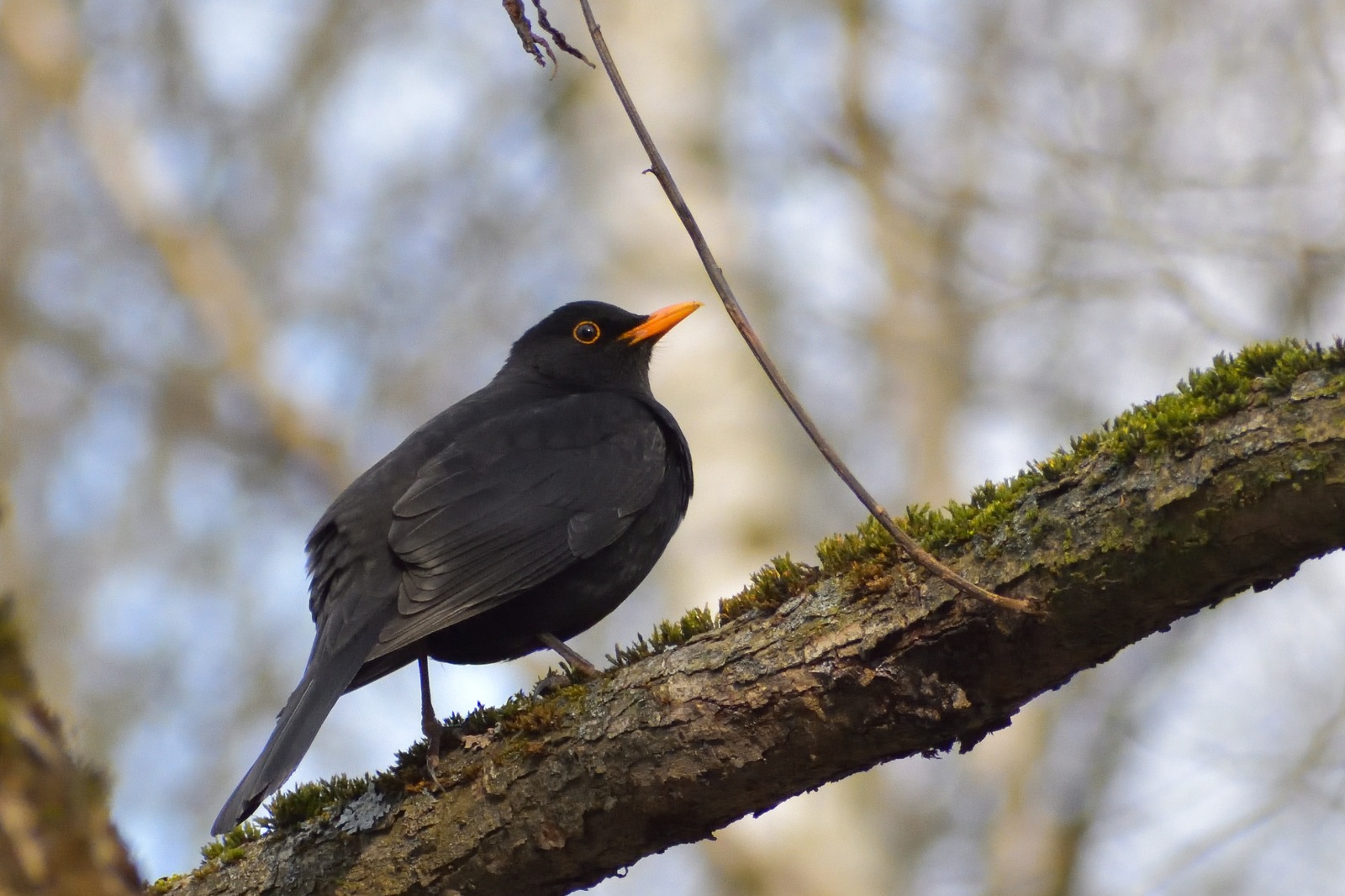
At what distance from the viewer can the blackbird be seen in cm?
424

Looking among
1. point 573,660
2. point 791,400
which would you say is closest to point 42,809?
A: point 791,400

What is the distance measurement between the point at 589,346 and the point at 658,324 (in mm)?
379

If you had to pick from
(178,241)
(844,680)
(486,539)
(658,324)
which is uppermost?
(178,241)

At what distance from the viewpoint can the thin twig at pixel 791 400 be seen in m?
2.91

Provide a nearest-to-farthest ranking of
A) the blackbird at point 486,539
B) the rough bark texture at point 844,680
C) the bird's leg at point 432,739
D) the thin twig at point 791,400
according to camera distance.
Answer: the rough bark texture at point 844,680 → the thin twig at point 791,400 → the bird's leg at point 432,739 → the blackbird at point 486,539

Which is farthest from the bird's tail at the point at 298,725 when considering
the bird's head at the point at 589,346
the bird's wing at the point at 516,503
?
the bird's head at the point at 589,346

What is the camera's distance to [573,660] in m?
4.19

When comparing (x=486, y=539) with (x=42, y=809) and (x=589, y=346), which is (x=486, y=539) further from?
(x=42, y=809)

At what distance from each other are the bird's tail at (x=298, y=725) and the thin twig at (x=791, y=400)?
6.00 feet

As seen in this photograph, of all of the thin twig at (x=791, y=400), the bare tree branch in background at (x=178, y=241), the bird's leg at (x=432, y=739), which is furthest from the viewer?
the bare tree branch in background at (x=178, y=241)

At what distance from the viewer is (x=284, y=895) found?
146 inches

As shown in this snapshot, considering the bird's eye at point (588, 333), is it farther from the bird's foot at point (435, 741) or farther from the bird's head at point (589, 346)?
the bird's foot at point (435, 741)

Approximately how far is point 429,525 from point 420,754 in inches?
38.8

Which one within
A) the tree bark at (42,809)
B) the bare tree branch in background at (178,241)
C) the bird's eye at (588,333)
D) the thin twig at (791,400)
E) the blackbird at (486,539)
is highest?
the bare tree branch in background at (178,241)
